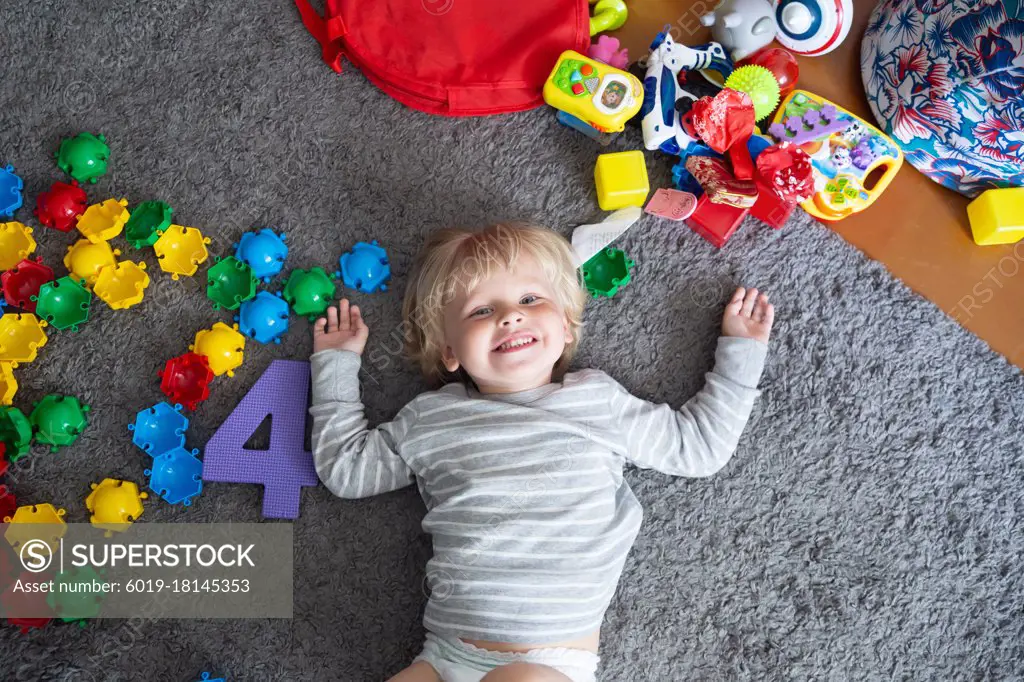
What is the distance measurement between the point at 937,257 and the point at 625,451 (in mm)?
648

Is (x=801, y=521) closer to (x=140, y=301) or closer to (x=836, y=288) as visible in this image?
(x=836, y=288)

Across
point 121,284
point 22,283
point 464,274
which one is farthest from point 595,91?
point 22,283

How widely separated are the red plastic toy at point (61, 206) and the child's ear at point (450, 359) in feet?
2.19

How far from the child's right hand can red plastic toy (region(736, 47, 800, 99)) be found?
770mm

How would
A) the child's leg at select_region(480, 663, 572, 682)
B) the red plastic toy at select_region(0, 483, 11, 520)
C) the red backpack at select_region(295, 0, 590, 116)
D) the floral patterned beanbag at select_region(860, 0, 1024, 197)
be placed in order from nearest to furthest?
the child's leg at select_region(480, 663, 572, 682) → the floral patterned beanbag at select_region(860, 0, 1024, 197) → the red plastic toy at select_region(0, 483, 11, 520) → the red backpack at select_region(295, 0, 590, 116)

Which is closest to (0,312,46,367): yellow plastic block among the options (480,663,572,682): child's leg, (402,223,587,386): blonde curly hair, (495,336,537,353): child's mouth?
(402,223,587,386): blonde curly hair

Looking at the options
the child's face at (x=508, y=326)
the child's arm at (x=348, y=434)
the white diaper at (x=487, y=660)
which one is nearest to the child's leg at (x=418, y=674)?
the white diaper at (x=487, y=660)

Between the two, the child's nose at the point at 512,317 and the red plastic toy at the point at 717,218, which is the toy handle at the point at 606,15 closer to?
the red plastic toy at the point at 717,218

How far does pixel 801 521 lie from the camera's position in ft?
3.95

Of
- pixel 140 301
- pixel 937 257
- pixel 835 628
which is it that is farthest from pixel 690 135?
pixel 140 301

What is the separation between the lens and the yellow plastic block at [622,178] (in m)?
1.23

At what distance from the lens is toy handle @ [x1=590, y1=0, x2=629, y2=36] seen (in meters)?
1.33

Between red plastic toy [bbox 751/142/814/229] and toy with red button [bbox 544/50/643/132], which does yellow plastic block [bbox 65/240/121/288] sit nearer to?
toy with red button [bbox 544/50/643/132]

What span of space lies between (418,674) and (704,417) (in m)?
0.56
